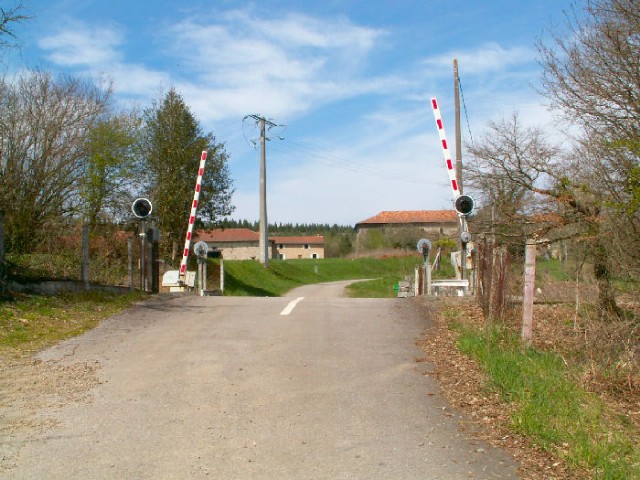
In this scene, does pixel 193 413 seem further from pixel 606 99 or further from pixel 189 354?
pixel 606 99

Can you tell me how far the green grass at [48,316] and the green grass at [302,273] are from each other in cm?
1670

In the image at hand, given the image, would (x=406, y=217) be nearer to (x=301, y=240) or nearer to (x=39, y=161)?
(x=301, y=240)

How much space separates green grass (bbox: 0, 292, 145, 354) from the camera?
9695 millimetres

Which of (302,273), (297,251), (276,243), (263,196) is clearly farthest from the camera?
(297,251)

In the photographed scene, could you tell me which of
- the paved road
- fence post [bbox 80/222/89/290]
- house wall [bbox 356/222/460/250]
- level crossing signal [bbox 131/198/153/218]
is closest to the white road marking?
the paved road

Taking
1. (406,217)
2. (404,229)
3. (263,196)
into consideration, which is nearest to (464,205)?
(263,196)

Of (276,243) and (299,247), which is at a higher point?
(276,243)

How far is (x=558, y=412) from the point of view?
20.2 feet

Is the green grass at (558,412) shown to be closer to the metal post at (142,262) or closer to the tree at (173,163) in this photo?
the metal post at (142,262)

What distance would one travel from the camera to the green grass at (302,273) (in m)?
35.9

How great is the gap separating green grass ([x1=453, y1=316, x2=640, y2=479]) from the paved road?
546mm

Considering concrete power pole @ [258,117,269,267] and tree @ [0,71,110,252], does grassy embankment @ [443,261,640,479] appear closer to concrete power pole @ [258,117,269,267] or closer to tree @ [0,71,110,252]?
tree @ [0,71,110,252]

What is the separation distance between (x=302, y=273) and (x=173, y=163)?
26.5 m

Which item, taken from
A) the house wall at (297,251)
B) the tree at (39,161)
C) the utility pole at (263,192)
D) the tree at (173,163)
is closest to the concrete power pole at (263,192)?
the utility pole at (263,192)
